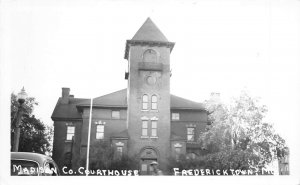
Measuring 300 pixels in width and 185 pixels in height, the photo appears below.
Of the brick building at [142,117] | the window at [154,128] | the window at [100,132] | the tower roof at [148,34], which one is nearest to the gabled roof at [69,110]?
the brick building at [142,117]

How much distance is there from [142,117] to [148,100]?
47 cm

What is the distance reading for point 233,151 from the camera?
21.4 feet

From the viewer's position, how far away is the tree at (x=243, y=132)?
233 inches

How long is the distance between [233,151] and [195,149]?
1.20 m

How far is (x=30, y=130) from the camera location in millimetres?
6203

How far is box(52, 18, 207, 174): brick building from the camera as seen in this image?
7.32 metres

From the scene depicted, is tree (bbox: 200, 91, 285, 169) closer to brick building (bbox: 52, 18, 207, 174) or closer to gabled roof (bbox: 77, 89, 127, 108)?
brick building (bbox: 52, 18, 207, 174)

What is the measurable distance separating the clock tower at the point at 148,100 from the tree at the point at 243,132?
1.12 m

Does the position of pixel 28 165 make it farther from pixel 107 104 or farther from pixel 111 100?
pixel 107 104

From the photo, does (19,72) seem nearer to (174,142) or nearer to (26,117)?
(26,117)

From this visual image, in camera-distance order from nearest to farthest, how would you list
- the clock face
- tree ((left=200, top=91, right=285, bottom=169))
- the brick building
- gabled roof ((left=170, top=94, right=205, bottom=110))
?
tree ((left=200, top=91, right=285, bottom=169)), gabled roof ((left=170, top=94, right=205, bottom=110)), the brick building, the clock face

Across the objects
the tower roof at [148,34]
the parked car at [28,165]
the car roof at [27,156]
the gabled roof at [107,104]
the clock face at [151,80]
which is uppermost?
the tower roof at [148,34]

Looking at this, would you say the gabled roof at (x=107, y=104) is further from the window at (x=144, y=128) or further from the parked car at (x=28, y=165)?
the parked car at (x=28, y=165)

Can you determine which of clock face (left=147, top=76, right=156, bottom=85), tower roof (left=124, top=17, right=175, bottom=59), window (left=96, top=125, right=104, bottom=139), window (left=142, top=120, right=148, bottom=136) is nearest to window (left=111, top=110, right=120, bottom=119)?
window (left=96, top=125, right=104, bottom=139)
